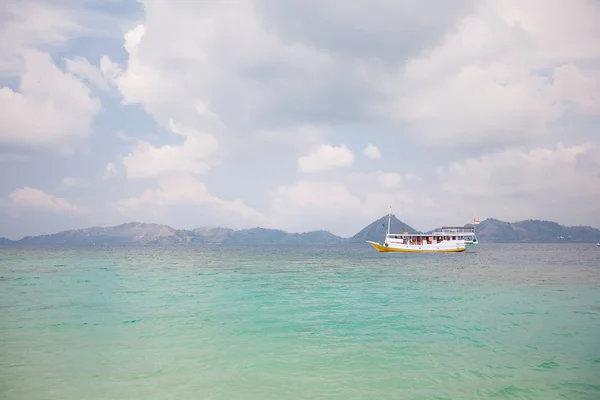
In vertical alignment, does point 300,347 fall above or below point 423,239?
below

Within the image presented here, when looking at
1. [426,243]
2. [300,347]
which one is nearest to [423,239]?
[426,243]

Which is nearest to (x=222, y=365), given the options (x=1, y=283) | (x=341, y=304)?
(x=341, y=304)

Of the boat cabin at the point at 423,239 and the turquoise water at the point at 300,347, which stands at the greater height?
the boat cabin at the point at 423,239

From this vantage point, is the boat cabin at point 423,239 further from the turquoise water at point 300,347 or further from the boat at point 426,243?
the turquoise water at point 300,347

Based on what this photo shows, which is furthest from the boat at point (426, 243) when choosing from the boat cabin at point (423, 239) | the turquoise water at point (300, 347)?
the turquoise water at point (300, 347)

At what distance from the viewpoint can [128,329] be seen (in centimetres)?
1842

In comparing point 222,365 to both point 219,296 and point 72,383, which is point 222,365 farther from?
point 219,296

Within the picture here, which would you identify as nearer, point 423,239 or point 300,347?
point 300,347

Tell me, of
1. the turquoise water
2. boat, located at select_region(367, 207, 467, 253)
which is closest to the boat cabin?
boat, located at select_region(367, 207, 467, 253)

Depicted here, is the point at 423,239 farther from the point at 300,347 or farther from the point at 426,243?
the point at 300,347

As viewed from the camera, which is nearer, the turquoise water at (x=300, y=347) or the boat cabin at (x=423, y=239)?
the turquoise water at (x=300, y=347)

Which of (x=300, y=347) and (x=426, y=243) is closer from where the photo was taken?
(x=300, y=347)

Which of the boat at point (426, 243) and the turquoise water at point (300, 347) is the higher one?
the boat at point (426, 243)

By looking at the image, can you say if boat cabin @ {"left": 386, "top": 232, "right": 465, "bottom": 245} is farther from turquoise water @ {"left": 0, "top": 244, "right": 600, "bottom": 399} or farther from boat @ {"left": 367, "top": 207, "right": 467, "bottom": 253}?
turquoise water @ {"left": 0, "top": 244, "right": 600, "bottom": 399}
